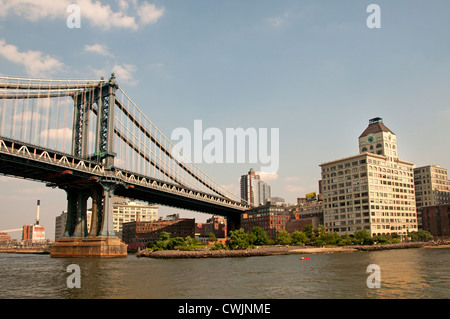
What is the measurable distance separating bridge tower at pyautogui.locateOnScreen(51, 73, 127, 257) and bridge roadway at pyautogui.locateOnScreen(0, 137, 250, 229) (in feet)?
4.49

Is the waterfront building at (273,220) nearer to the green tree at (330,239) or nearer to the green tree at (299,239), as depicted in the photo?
the green tree at (299,239)

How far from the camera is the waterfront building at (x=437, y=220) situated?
146125mm

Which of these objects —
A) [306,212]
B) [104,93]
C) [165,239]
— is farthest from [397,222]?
[104,93]

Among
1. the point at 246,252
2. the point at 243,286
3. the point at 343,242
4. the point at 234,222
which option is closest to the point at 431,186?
the point at 343,242

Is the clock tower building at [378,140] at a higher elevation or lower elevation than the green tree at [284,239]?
higher

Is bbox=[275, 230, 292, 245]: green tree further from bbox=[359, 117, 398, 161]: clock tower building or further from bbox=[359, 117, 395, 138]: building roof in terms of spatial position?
bbox=[359, 117, 395, 138]: building roof

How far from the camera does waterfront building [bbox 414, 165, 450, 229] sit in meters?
171

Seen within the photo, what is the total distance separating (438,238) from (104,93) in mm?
122983

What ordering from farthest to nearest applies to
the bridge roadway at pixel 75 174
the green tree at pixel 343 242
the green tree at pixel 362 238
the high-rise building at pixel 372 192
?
the high-rise building at pixel 372 192, the green tree at pixel 362 238, the green tree at pixel 343 242, the bridge roadway at pixel 75 174

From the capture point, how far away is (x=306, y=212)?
173m

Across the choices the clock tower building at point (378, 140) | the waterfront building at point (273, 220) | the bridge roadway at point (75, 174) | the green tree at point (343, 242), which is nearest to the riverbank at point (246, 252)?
the green tree at point (343, 242)

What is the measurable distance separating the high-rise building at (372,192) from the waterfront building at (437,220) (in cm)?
510

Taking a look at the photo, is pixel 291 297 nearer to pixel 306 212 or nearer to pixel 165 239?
pixel 165 239

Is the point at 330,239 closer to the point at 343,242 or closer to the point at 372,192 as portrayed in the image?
the point at 343,242
